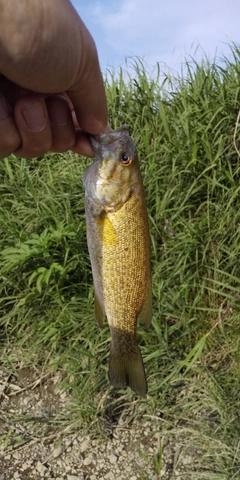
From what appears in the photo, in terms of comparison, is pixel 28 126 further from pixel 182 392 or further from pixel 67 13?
pixel 182 392

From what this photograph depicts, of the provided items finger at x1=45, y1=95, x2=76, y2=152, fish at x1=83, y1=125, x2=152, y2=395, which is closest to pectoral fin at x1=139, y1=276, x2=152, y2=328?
fish at x1=83, y1=125, x2=152, y2=395

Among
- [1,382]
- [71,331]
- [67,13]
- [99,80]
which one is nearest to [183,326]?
[71,331]

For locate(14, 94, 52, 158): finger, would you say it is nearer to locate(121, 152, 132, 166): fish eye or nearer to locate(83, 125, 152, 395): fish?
locate(83, 125, 152, 395): fish

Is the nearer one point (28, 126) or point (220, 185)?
point (28, 126)

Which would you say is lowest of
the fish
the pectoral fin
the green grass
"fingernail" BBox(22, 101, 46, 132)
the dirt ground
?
the dirt ground

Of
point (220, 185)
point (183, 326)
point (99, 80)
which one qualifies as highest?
point (99, 80)

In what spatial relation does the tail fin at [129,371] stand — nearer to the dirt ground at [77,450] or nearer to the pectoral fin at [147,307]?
the pectoral fin at [147,307]

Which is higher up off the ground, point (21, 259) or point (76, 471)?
point (21, 259)

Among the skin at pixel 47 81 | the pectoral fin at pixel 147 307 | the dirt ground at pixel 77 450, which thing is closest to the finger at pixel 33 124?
the skin at pixel 47 81

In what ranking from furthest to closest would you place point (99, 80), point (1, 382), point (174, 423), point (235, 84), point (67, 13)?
1. point (235, 84)
2. point (1, 382)
3. point (174, 423)
4. point (99, 80)
5. point (67, 13)
